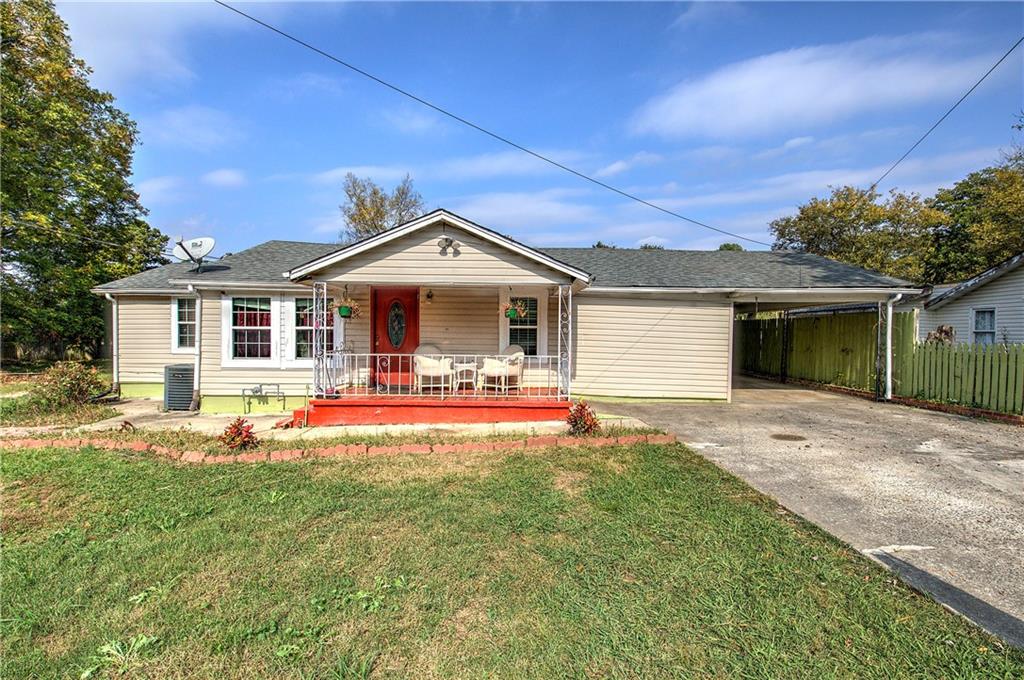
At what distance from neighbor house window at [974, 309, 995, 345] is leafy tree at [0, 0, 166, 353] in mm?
30538

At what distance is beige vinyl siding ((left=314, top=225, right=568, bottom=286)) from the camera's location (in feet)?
27.7

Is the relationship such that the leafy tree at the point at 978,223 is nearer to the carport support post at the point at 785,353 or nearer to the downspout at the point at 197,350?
the carport support post at the point at 785,353

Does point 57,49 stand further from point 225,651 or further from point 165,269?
point 225,651

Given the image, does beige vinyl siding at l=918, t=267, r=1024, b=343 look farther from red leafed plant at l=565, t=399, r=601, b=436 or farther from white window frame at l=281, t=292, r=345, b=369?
white window frame at l=281, t=292, r=345, b=369

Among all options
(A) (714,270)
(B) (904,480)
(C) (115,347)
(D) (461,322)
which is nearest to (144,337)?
(C) (115,347)

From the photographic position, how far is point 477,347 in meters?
10.4

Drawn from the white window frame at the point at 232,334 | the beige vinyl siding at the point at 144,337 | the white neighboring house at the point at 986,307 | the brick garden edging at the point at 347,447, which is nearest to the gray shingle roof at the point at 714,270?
the white neighboring house at the point at 986,307

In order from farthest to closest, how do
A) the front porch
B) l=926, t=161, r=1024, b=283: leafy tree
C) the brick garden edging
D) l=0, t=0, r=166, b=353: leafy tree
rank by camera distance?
l=926, t=161, r=1024, b=283: leafy tree < l=0, t=0, r=166, b=353: leafy tree < the front porch < the brick garden edging

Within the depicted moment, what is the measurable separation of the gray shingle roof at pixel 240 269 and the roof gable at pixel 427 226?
2.10m

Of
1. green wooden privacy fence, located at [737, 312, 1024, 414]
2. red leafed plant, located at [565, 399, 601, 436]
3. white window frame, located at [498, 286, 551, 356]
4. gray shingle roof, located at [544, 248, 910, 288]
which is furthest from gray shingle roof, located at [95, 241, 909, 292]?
red leafed plant, located at [565, 399, 601, 436]

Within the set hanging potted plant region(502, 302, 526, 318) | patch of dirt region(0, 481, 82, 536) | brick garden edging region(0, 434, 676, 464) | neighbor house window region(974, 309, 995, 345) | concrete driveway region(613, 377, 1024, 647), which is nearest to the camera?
concrete driveway region(613, 377, 1024, 647)

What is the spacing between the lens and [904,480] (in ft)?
16.7

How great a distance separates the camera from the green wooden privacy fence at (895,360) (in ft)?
27.8

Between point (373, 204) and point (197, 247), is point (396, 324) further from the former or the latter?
point (373, 204)
